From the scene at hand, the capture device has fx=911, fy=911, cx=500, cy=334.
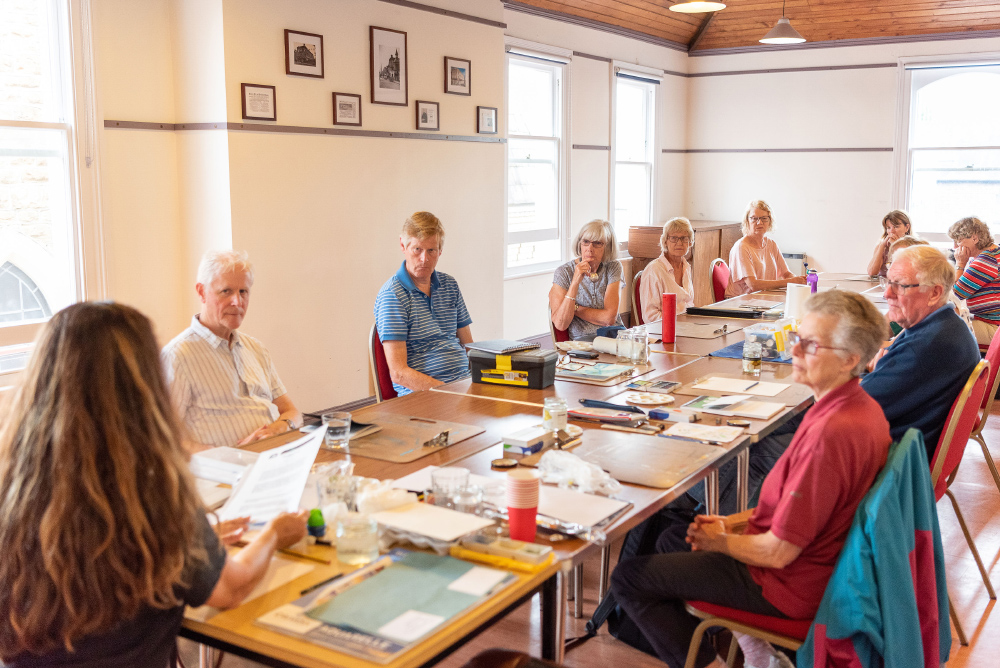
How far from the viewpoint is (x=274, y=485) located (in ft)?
6.39

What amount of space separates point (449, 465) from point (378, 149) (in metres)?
3.56

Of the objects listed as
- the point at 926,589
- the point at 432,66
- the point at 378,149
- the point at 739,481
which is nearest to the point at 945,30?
the point at 432,66

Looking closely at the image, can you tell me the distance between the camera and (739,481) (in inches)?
108

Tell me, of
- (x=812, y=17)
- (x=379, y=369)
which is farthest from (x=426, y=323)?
(x=812, y=17)

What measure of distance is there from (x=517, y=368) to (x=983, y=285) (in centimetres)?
373

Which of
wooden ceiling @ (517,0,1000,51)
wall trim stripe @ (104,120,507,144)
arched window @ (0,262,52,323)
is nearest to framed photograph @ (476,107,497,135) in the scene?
wall trim stripe @ (104,120,507,144)

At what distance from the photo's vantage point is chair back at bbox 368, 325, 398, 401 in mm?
3635

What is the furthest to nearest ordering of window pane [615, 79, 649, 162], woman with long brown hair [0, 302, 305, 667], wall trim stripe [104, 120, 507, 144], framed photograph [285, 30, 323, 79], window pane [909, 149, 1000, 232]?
window pane [615, 79, 649, 162] < window pane [909, 149, 1000, 232] < framed photograph [285, 30, 323, 79] < wall trim stripe [104, 120, 507, 144] < woman with long brown hair [0, 302, 305, 667]

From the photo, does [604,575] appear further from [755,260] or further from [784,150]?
[784,150]

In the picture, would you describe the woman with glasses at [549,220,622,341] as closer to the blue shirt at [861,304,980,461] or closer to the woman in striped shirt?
the blue shirt at [861,304,980,461]

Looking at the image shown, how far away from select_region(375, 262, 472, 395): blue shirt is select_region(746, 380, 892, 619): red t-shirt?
1871mm

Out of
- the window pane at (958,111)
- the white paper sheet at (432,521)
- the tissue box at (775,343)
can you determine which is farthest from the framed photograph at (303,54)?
the window pane at (958,111)

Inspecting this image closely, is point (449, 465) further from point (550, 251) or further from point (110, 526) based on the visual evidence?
point (550, 251)

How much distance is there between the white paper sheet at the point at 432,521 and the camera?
5.82 feet
